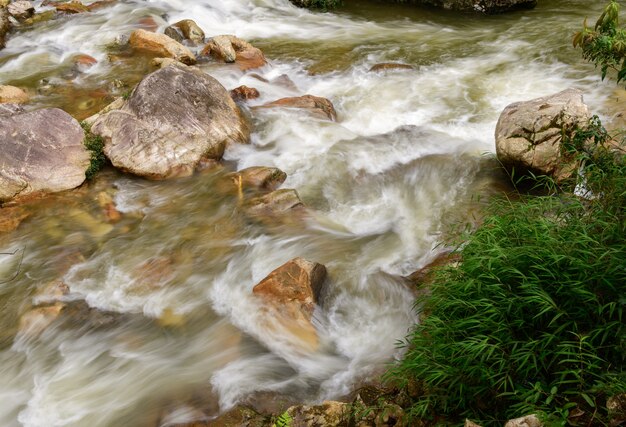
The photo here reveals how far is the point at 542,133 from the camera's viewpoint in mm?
6367

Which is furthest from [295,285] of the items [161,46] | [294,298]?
[161,46]

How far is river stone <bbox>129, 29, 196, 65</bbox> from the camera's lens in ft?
36.4

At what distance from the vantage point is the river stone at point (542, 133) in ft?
20.4

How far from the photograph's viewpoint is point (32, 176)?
7.25 metres

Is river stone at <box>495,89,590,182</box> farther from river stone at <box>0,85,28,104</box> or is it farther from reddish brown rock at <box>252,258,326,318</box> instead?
river stone at <box>0,85,28,104</box>

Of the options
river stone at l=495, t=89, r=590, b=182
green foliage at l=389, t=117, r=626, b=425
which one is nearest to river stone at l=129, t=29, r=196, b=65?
river stone at l=495, t=89, r=590, b=182

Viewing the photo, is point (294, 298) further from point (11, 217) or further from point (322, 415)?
point (11, 217)

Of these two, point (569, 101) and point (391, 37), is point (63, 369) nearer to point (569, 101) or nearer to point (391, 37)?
point (569, 101)

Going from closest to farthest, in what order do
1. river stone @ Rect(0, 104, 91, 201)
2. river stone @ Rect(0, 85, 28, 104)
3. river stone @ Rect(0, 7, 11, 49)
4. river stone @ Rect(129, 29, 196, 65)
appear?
1. river stone @ Rect(0, 104, 91, 201)
2. river stone @ Rect(0, 85, 28, 104)
3. river stone @ Rect(129, 29, 196, 65)
4. river stone @ Rect(0, 7, 11, 49)

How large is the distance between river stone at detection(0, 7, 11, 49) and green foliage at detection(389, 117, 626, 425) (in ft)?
41.4

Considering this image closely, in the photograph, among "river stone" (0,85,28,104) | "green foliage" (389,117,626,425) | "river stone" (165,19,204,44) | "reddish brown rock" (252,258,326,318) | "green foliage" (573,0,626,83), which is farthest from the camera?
"river stone" (165,19,204,44)

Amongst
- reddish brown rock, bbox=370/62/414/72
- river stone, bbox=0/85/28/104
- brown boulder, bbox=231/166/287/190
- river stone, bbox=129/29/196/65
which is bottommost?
brown boulder, bbox=231/166/287/190

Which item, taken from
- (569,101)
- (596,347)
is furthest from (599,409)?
(569,101)

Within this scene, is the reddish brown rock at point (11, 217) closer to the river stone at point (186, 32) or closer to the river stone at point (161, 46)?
the river stone at point (161, 46)
